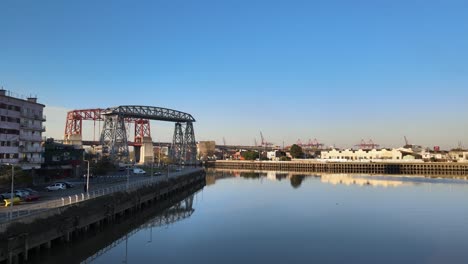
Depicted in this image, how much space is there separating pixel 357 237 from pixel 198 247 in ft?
35.9

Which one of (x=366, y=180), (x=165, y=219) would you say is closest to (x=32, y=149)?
(x=165, y=219)

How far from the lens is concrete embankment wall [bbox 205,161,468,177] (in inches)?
4454

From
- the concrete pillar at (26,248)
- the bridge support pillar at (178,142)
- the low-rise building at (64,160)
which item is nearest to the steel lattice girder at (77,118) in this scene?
the bridge support pillar at (178,142)

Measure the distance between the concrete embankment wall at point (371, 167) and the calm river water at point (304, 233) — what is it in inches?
2839

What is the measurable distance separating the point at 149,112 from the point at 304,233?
196ft

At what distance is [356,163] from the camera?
130125 millimetres

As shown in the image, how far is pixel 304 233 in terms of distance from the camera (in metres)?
30.2

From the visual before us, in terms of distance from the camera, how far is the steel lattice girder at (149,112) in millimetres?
76625

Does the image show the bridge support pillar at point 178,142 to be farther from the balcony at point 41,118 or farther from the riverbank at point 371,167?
the riverbank at point 371,167

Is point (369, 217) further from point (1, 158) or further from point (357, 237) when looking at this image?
point (1, 158)

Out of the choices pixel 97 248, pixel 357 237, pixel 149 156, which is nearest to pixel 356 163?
pixel 149 156

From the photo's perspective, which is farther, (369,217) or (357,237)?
(369,217)

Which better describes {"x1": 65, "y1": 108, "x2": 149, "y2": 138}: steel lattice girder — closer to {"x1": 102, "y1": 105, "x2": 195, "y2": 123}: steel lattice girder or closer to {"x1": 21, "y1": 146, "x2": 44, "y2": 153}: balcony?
{"x1": 102, "y1": 105, "x2": 195, "y2": 123}: steel lattice girder

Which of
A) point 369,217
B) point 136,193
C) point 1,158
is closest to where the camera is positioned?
point 369,217
